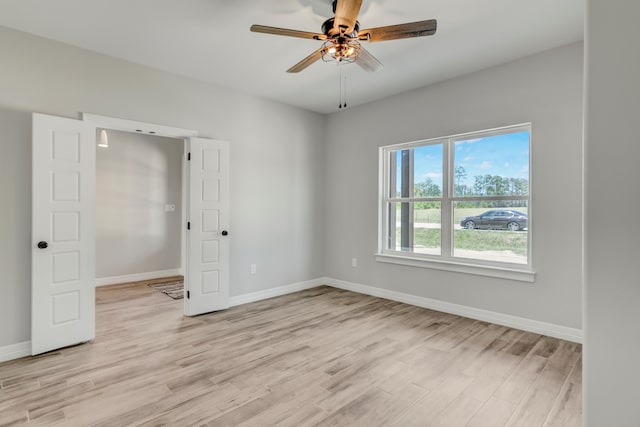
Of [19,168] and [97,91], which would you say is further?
[97,91]

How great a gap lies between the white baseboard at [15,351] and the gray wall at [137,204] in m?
2.72

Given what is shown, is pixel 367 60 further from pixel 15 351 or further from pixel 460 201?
pixel 15 351

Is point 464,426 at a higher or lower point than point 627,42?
lower

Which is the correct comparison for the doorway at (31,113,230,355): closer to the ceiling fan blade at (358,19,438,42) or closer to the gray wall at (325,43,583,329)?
the ceiling fan blade at (358,19,438,42)

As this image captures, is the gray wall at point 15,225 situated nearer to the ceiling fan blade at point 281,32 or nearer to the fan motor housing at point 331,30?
the ceiling fan blade at point 281,32

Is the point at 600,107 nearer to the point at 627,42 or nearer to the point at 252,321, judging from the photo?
the point at 627,42

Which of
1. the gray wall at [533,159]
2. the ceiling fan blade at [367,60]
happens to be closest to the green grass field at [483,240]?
the gray wall at [533,159]

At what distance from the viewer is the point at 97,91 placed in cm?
328

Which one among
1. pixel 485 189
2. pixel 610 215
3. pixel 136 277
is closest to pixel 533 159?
pixel 485 189

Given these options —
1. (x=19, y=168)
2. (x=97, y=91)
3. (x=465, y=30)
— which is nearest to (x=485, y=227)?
(x=465, y=30)

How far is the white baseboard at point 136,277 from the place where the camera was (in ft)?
17.8

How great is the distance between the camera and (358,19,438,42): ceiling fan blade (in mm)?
2105

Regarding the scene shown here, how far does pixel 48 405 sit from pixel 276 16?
3295 mm

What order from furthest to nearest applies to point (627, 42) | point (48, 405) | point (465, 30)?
point (465, 30)
point (48, 405)
point (627, 42)
